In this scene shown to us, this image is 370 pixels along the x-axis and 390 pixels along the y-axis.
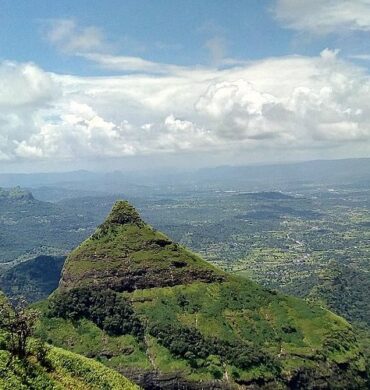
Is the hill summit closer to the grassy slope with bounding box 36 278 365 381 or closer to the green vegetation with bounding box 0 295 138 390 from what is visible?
the grassy slope with bounding box 36 278 365 381

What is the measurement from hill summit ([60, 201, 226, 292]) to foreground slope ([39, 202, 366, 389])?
24cm

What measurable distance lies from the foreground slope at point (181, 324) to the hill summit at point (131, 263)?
239mm

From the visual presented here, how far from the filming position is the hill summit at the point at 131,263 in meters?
124

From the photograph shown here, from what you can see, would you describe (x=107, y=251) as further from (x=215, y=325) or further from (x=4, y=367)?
(x=4, y=367)

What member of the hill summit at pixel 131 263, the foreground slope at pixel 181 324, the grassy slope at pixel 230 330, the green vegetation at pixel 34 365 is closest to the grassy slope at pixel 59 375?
the green vegetation at pixel 34 365

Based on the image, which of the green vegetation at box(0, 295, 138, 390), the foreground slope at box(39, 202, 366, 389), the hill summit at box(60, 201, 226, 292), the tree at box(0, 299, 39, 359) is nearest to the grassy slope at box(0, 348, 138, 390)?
the green vegetation at box(0, 295, 138, 390)

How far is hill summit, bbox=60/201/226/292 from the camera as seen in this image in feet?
408

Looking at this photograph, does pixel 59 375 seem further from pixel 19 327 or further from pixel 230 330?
pixel 230 330

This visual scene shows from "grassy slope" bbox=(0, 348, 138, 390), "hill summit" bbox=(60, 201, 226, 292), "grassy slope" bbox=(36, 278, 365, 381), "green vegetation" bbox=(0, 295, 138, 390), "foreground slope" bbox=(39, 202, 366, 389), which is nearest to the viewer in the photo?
"grassy slope" bbox=(0, 348, 138, 390)

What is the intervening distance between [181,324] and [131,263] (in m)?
19.4

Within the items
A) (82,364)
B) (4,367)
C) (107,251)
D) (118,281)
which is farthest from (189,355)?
(4,367)

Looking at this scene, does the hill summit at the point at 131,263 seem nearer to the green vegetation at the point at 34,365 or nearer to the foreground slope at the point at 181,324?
the foreground slope at the point at 181,324

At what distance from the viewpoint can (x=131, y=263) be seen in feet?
413

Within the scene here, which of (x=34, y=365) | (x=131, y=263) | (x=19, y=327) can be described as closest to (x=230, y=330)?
(x=131, y=263)
